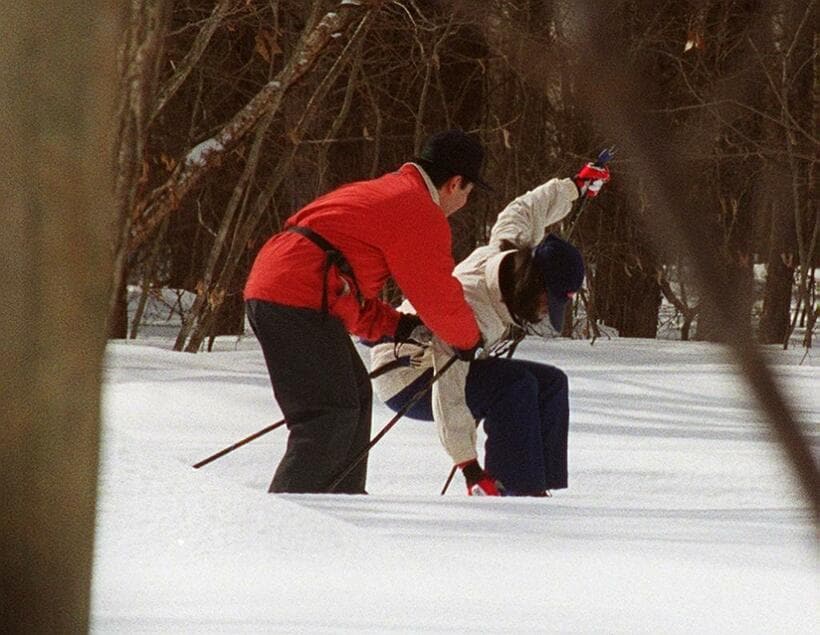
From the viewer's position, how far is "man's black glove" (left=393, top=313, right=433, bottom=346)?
5227mm

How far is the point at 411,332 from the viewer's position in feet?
17.2

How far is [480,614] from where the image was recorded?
8.10 ft

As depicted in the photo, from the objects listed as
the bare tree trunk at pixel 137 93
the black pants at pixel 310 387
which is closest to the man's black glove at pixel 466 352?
the black pants at pixel 310 387

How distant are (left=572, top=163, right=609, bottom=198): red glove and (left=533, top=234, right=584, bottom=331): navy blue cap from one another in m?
0.47

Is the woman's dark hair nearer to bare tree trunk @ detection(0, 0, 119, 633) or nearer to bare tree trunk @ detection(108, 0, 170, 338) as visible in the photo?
bare tree trunk @ detection(108, 0, 170, 338)

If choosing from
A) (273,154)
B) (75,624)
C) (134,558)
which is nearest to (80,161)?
(75,624)

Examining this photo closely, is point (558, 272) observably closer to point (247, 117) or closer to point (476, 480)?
point (476, 480)

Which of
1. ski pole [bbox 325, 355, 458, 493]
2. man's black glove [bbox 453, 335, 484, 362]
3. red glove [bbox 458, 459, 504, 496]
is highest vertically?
man's black glove [bbox 453, 335, 484, 362]

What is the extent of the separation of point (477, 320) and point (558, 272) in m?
0.34

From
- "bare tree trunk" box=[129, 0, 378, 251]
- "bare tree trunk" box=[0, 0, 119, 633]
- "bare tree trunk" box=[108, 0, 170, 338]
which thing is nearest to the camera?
"bare tree trunk" box=[0, 0, 119, 633]

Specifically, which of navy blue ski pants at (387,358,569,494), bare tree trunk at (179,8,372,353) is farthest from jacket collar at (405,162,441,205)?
bare tree trunk at (179,8,372,353)

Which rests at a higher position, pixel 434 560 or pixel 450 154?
pixel 450 154

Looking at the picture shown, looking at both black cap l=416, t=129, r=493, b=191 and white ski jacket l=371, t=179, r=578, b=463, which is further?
white ski jacket l=371, t=179, r=578, b=463

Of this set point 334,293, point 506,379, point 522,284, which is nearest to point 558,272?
point 522,284
